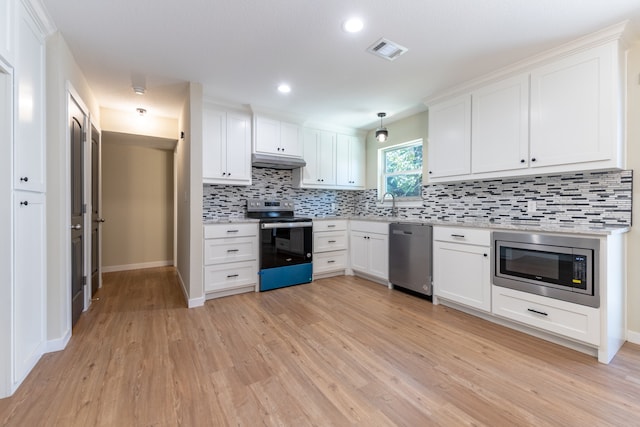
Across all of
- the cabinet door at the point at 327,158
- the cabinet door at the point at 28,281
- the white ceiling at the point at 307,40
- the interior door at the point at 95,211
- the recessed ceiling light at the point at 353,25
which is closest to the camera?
the cabinet door at the point at 28,281

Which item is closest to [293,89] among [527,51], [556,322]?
[527,51]

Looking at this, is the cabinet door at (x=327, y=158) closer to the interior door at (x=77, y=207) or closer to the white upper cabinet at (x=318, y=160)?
the white upper cabinet at (x=318, y=160)

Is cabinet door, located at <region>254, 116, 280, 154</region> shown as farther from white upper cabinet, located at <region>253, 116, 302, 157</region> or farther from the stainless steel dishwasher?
the stainless steel dishwasher

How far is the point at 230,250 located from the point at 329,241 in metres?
1.45

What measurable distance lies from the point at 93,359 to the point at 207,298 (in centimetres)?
128

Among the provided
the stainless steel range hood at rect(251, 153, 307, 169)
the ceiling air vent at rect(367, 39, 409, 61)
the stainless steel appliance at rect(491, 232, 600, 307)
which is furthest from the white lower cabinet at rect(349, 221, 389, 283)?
the ceiling air vent at rect(367, 39, 409, 61)

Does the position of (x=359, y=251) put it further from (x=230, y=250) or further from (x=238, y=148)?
(x=238, y=148)

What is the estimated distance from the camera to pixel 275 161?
12.2ft

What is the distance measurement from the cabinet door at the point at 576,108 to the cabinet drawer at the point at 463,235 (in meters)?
0.73

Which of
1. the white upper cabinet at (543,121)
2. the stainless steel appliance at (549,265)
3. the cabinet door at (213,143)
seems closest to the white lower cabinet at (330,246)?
the cabinet door at (213,143)

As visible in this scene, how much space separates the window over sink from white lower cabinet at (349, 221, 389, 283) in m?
0.69

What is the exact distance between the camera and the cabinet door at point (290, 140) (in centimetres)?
384

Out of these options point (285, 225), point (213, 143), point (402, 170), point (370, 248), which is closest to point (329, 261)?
point (370, 248)

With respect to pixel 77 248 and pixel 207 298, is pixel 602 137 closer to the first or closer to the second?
pixel 207 298
